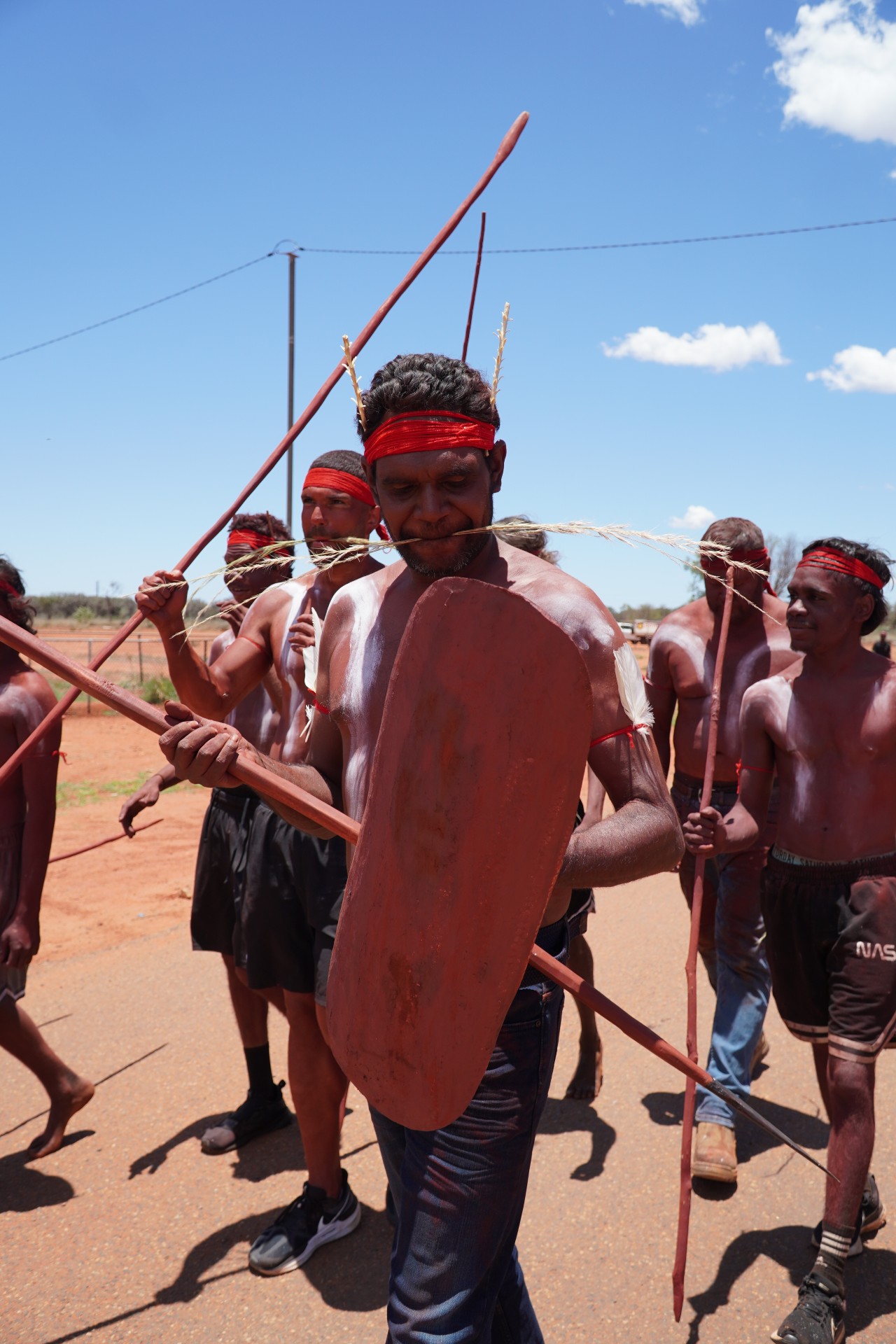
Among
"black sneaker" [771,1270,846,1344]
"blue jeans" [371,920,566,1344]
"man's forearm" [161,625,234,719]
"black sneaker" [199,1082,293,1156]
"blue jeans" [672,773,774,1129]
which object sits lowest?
"black sneaker" [199,1082,293,1156]

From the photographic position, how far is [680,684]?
4.64 meters

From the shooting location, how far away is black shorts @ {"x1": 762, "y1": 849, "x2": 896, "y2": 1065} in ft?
9.89

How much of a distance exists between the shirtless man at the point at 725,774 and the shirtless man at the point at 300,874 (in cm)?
131

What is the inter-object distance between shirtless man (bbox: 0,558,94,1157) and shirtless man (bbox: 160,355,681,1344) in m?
1.95

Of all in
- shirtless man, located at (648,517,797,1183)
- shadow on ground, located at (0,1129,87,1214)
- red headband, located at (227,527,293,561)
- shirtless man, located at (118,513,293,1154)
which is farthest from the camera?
red headband, located at (227,527,293,561)

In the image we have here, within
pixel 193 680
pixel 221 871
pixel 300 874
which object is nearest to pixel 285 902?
pixel 300 874

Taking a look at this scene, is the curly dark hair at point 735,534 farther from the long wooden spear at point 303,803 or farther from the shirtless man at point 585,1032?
the long wooden spear at point 303,803

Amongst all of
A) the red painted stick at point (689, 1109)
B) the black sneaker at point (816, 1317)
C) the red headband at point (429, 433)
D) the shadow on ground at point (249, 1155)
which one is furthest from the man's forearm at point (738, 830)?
the shadow on ground at point (249, 1155)

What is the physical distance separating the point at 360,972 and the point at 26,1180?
272cm

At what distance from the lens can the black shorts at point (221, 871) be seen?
3.73 meters

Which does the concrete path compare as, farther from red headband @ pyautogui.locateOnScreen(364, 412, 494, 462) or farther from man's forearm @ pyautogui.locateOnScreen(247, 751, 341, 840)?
red headband @ pyautogui.locateOnScreen(364, 412, 494, 462)

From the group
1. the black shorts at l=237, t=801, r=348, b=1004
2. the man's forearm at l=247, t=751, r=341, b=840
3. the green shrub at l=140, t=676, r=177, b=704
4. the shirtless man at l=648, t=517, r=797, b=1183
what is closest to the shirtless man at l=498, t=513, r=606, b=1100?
the shirtless man at l=648, t=517, r=797, b=1183

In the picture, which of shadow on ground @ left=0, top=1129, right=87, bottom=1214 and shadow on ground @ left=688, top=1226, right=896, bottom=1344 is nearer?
shadow on ground @ left=688, top=1226, right=896, bottom=1344

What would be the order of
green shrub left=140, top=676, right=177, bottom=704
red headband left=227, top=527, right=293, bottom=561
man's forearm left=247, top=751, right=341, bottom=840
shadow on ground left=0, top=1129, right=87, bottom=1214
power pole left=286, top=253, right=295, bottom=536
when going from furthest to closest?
green shrub left=140, top=676, right=177, bottom=704
power pole left=286, top=253, right=295, bottom=536
red headband left=227, top=527, right=293, bottom=561
shadow on ground left=0, top=1129, right=87, bottom=1214
man's forearm left=247, top=751, right=341, bottom=840
